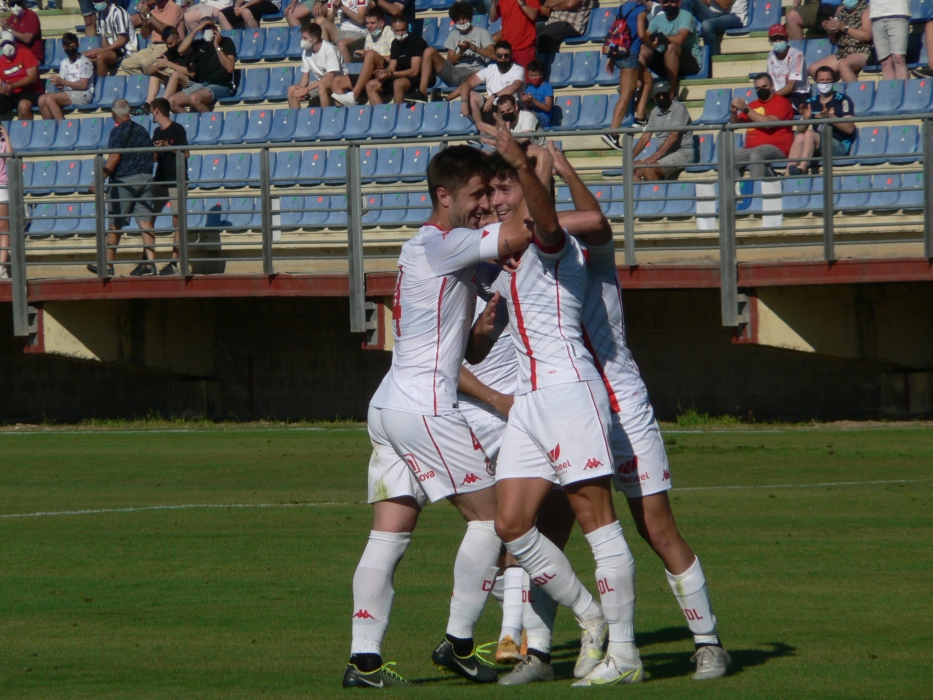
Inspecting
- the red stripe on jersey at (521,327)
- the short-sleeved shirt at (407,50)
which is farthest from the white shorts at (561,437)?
the short-sleeved shirt at (407,50)

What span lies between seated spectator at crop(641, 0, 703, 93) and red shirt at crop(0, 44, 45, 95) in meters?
10.5

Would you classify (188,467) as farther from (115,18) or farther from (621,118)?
(115,18)

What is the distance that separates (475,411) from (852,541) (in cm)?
341

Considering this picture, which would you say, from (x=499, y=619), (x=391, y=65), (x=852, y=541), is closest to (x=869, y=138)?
(x=391, y=65)

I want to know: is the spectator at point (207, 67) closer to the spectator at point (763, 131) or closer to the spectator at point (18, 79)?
the spectator at point (18, 79)

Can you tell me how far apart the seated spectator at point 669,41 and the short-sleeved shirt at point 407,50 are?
3.38m

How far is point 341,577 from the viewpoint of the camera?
754cm

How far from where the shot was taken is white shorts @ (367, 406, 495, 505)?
17.1 ft

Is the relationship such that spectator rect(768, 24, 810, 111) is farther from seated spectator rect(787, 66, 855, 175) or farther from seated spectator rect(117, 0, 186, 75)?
seated spectator rect(117, 0, 186, 75)

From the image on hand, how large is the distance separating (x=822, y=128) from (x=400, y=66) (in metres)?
7.24

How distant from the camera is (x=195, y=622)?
644cm

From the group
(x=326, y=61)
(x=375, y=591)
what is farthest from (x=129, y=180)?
(x=375, y=591)

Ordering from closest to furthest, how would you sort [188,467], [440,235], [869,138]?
[440,235]
[188,467]
[869,138]

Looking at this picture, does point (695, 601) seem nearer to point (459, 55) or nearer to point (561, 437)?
point (561, 437)
